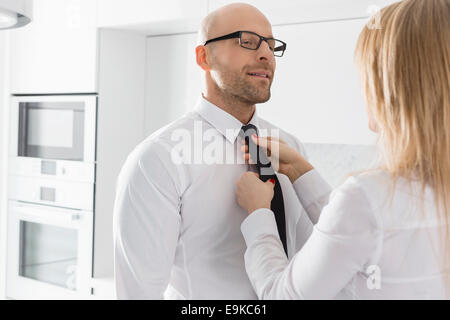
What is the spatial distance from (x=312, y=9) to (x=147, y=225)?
114 cm

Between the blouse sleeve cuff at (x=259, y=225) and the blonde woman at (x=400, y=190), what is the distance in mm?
189

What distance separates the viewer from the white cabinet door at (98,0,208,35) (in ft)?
7.27

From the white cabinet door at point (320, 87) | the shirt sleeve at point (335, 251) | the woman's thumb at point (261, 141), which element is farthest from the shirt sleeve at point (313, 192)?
the white cabinet door at point (320, 87)

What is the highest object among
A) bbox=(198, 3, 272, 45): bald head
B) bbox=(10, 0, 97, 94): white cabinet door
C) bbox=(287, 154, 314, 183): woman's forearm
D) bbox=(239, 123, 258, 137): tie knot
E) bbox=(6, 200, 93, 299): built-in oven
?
bbox=(10, 0, 97, 94): white cabinet door

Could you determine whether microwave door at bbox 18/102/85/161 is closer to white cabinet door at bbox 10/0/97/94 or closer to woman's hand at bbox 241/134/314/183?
white cabinet door at bbox 10/0/97/94

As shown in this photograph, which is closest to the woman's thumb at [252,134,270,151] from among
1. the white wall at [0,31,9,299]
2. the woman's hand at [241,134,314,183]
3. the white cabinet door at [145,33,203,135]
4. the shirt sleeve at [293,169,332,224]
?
the woman's hand at [241,134,314,183]

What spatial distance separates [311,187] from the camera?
1271 mm

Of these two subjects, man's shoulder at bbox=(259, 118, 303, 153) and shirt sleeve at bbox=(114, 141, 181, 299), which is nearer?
shirt sleeve at bbox=(114, 141, 181, 299)

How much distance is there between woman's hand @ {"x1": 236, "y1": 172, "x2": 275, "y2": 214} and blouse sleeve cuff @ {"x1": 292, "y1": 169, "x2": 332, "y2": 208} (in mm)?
76

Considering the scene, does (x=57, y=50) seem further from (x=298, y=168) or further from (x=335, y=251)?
(x=335, y=251)

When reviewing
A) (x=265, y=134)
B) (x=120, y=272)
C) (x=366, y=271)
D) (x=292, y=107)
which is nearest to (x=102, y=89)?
(x=292, y=107)

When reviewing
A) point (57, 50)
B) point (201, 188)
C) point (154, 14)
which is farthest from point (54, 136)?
point (201, 188)

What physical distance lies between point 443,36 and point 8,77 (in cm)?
255

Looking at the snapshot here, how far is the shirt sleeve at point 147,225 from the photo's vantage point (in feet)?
3.94
